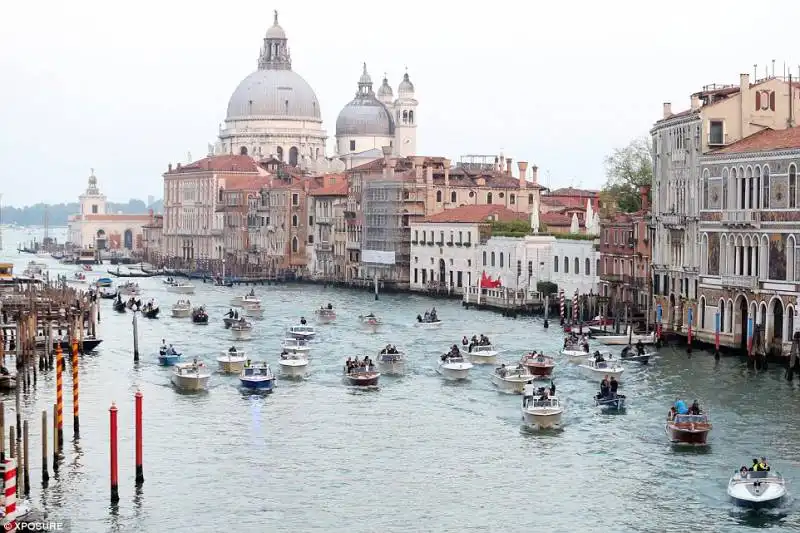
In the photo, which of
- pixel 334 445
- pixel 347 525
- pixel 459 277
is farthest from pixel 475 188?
pixel 347 525

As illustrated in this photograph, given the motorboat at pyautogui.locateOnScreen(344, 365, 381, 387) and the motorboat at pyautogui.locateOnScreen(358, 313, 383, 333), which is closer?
the motorboat at pyautogui.locateOnScreen(344, 365, 381, 387)

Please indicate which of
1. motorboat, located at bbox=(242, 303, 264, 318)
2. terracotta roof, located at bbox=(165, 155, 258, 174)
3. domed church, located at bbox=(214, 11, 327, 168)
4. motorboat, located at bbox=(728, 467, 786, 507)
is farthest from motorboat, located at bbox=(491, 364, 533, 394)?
domed church, located at bbox=(214, 11, 327, 168)

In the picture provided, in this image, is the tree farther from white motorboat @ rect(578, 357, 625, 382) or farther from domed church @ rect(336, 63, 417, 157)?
domed church @ rect(336, 63, 417, 157)

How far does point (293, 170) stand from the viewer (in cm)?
13650

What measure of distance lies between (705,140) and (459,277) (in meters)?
35.6

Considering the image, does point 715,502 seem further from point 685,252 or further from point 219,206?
point 219,206

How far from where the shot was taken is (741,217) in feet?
172

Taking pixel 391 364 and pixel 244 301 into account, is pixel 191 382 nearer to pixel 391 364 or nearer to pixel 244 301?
pixel 391 364

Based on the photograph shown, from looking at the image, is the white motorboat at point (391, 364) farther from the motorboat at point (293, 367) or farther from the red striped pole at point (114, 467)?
the red striped pole at point (114, 467)

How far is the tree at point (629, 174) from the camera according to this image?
282 feet

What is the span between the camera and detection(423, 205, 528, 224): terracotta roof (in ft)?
294

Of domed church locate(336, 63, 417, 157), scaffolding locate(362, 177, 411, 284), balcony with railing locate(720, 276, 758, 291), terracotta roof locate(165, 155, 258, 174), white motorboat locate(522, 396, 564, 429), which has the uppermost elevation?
domed church locate(336, 63, 417, 157)

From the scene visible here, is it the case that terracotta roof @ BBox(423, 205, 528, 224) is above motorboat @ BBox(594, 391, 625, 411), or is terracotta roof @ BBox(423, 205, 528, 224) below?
above

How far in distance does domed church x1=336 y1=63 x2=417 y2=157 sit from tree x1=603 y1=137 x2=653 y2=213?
55.2 meters
